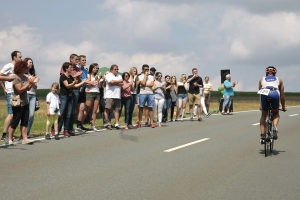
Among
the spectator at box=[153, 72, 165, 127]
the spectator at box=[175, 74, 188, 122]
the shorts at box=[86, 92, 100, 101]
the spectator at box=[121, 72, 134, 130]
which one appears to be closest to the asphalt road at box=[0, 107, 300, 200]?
the shorts at box=[86, 92, 100, 101]

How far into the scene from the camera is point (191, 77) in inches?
859

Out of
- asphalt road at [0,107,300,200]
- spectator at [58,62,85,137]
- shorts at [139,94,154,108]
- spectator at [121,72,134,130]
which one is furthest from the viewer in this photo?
shorts at [139,94,154,108]

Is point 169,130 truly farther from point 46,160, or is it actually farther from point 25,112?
point 46,160

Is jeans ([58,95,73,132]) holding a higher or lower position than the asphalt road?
higher

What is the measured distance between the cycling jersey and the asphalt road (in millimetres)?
1029

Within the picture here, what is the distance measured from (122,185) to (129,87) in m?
9.71

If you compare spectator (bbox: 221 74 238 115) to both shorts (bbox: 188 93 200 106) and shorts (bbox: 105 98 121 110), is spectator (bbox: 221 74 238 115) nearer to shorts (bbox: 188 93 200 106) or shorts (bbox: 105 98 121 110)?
shorts (bbox: 188 93 200 106)

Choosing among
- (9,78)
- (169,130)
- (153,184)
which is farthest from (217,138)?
(153,184)

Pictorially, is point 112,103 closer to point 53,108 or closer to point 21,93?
point 53,108

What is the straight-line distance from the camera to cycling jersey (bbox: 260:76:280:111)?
10930 mm

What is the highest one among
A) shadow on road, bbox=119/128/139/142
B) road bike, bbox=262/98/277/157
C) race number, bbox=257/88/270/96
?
race number, bbox=257/88/270/96

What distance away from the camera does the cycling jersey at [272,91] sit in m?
10.9

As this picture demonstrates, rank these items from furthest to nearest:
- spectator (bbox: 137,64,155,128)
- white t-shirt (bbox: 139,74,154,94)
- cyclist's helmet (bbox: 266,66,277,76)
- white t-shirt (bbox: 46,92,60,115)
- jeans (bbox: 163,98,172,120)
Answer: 1. jeans (bbox: 163,98,172,120)
2. white t-shirt (bbox: 139,74,154,94)
3. spectator (bbox: 137,64,155,128)
4. white t-shirt (bbox: 46,92,60,115)
5. cyclist's helmet (bbox: 266,66,277,76)

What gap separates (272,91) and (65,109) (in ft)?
19.2
